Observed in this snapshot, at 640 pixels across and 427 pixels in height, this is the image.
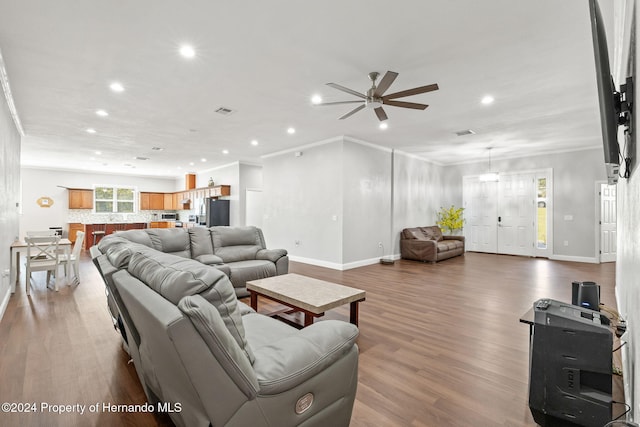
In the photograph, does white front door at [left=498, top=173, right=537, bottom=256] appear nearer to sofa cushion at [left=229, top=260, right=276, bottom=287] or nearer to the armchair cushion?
sofa cushion at [left=229, top=260, right=276, bottom=287]

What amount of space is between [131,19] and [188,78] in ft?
3.67

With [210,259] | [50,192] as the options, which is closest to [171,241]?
[210,259]

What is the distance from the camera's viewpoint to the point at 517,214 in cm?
850

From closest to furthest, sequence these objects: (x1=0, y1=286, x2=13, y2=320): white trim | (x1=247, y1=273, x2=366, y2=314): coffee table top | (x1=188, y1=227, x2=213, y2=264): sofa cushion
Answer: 1. (x1=247, y1=273, x2=366, y2=314): coffee table top
2. (x1=0, y1=286, x2=13, y2=320): white trim
3. (x1=188, y1=227, x2=213, y2=264): sofa cushion

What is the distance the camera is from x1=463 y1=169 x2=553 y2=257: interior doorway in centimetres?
814

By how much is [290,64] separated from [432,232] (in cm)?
668

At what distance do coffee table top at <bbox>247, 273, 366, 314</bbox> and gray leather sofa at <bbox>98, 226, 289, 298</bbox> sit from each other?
93cm

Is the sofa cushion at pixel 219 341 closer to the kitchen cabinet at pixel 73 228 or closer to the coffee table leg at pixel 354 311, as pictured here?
the coffee table leg at pixel 354 311

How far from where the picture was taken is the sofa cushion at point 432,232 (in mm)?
8234

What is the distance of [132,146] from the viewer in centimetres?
733

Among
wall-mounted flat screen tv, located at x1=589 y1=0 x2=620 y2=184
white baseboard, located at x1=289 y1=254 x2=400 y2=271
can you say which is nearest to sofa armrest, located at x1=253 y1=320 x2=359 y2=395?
wall-mounted flat screen tv, located at x1=589 y1=0 x2=620 y2=184

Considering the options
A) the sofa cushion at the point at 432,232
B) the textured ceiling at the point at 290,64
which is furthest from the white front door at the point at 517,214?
the textured ceiling at the point at 290,64

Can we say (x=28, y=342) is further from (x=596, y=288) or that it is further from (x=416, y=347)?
(x=596, y=288)

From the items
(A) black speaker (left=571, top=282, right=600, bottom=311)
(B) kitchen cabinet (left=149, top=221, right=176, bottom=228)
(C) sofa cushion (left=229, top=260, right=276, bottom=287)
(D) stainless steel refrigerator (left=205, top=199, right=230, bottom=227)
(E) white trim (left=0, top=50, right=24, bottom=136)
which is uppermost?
(E) white trim (left=0, top=50, right=24, bottom=136)
